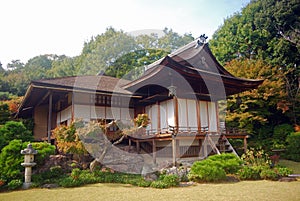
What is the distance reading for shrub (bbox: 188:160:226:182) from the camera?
8.80 metres

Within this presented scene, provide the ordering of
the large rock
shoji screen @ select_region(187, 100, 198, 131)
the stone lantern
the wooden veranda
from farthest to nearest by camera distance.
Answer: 1. shoji screen @ select_region(187, 100, 198, 131)
2. the wooden veranda
3. the large rock
4. the stone lantern

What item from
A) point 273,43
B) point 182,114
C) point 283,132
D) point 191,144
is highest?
point 273,43

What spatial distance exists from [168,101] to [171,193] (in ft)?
19.1

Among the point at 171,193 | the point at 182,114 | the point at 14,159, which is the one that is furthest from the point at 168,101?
the point at 14,159

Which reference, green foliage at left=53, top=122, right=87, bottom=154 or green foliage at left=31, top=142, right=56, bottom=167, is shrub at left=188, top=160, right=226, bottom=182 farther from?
green foliage at left=31, top=142, right=56, bottom=167

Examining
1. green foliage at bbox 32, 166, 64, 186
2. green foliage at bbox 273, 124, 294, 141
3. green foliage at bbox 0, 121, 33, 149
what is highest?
green foliage at bbox 0, 121, 33, 149

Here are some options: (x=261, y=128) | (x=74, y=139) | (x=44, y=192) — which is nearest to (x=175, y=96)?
(x=74, y=139)

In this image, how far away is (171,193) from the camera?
7.16m

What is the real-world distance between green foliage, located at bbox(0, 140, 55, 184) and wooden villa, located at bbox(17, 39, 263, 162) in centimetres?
185

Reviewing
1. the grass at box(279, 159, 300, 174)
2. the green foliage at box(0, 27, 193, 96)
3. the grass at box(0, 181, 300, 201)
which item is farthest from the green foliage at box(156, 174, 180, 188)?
the green foliage at box(0, 27, 193, 96)

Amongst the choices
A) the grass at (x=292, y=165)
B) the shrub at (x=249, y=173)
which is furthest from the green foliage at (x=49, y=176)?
the grass at (x=292, y=165)

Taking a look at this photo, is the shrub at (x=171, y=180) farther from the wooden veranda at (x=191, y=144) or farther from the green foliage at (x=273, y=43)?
the green foliage at (x=273, y=43)

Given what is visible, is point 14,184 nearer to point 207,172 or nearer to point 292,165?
point 207,172

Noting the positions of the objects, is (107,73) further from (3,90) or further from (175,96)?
(175,96)
